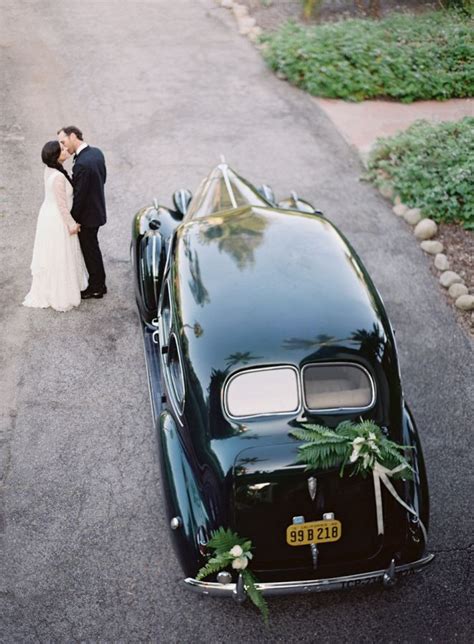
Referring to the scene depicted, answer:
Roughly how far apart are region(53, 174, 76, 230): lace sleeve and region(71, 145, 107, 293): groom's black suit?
7 centimetres

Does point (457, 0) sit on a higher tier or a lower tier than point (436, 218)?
higher

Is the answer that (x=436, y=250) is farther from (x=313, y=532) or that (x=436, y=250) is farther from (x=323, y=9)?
(x=323, y=9)

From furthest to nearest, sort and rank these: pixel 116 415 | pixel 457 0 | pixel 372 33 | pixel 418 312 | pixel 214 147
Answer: pixel 457 0
pixel 372 33
pixel 214 147
pixel 418 312
pixel 116 415

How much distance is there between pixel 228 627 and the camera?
481cm

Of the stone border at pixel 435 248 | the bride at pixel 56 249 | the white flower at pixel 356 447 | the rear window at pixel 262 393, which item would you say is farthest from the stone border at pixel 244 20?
the white flower at pixel 356 447

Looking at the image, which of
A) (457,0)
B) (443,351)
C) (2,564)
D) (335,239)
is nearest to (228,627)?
(2,564)

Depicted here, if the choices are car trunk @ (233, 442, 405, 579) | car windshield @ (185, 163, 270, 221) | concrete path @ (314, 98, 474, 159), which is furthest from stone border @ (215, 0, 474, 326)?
car trunk @ (233, 442, 405, 579)

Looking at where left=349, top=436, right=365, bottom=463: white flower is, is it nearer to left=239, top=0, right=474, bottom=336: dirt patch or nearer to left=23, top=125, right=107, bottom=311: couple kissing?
left=23, top=125, right=107, bottom=311: couple kissing

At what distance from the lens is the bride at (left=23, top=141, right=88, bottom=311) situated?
6.86 m

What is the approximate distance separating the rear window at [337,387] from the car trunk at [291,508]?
0.36 m

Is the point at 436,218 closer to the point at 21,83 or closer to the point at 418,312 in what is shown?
the point at 418,312

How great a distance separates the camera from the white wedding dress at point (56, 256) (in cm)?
695

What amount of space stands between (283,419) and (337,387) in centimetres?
44

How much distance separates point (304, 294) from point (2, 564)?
2.88 m
